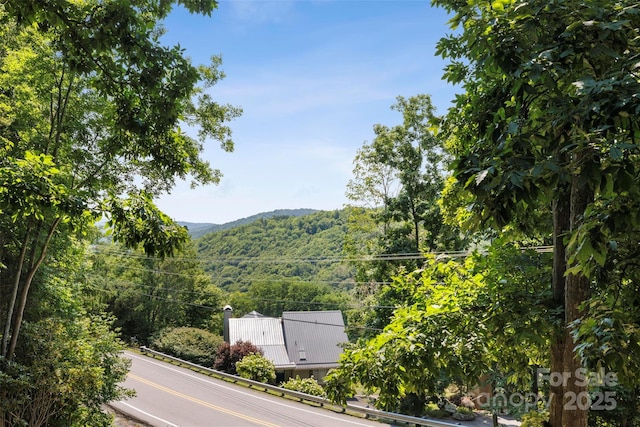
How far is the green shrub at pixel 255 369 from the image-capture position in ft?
71.0

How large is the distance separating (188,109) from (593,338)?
432 inches

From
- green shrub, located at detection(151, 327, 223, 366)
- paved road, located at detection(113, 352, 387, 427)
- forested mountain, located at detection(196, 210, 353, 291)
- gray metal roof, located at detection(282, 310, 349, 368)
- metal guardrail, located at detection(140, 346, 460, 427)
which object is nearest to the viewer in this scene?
metal guardrail, located at detection(140, 346, 460, 427)

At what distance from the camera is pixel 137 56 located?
366 centimetres

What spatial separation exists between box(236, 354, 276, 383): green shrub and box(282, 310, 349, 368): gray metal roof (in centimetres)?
535

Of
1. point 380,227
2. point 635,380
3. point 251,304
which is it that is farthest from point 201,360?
point 251,304

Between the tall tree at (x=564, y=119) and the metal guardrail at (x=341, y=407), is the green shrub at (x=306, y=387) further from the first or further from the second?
the tall tree at (x=564, y=119)

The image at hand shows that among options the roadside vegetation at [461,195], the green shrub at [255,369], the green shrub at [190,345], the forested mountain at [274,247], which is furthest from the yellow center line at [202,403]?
the forested mountain at [274,247]

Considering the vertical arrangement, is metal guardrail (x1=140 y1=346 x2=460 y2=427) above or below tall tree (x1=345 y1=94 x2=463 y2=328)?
below

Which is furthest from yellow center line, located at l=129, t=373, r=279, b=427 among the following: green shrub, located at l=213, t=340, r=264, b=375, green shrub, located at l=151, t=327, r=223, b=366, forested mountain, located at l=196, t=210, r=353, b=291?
forested mountain, located at l=196, t=210, r=353, b=291

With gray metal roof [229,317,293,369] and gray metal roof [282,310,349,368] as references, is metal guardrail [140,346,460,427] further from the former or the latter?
gray metal roof [282,310,349,368]

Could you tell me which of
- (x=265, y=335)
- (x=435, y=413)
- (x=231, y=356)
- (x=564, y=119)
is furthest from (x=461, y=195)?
(x=265, y=335)

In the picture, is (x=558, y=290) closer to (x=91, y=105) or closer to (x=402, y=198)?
(x=91, y=105)

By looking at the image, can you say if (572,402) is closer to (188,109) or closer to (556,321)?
(556,321)

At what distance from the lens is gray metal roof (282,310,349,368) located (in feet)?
92.2
